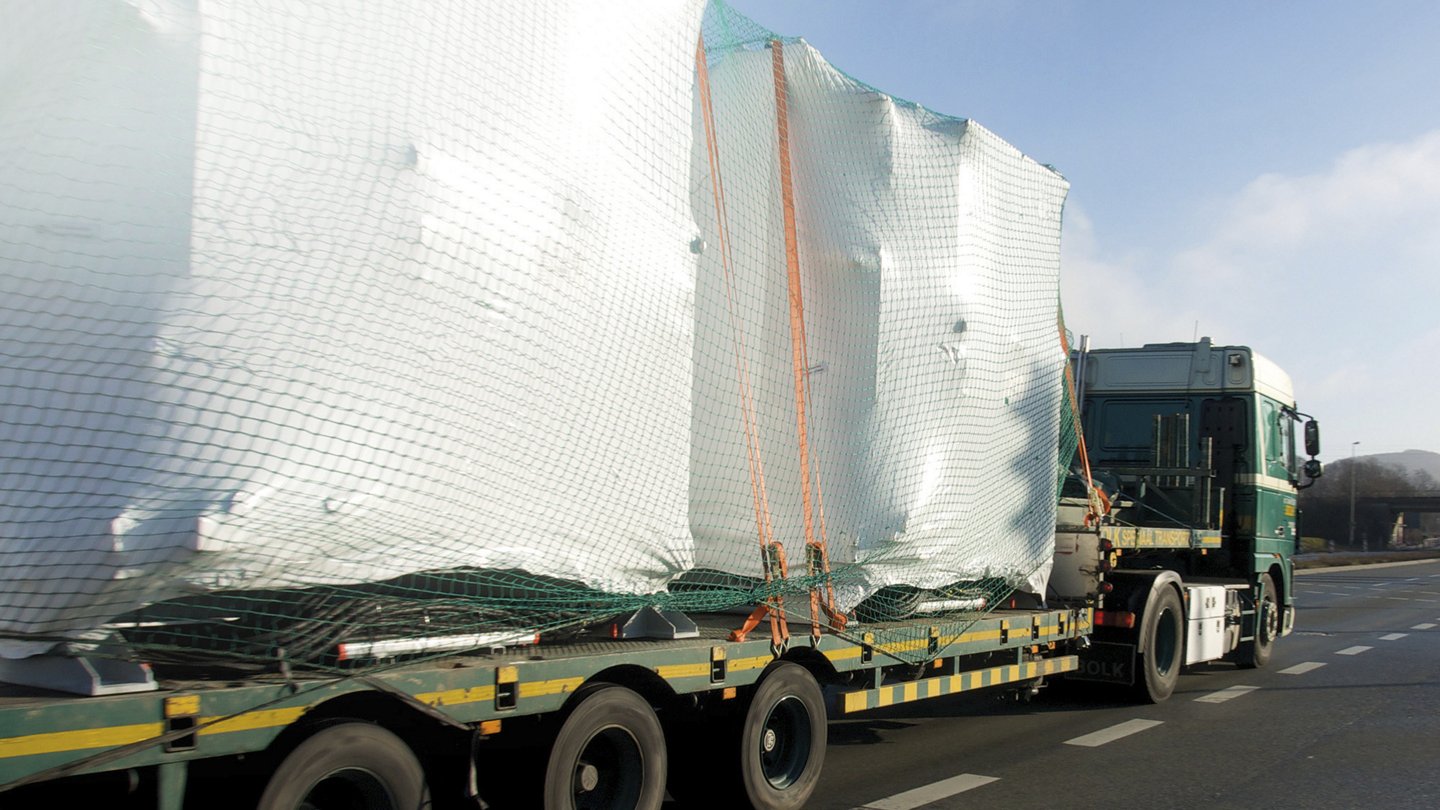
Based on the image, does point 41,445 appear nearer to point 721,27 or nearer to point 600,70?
point 600,70

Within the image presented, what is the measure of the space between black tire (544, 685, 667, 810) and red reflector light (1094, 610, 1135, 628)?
18.1 feet

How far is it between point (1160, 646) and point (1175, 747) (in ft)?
6.81

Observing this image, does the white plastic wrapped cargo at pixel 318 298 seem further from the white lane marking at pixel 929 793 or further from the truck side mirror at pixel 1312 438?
the truck side mirror at pixel 1312 438

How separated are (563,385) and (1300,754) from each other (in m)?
5.85

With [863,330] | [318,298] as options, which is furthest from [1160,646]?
[318,298]

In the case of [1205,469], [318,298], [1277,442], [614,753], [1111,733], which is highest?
[1277,442]

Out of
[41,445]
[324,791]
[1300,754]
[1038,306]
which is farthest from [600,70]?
[1300,754]

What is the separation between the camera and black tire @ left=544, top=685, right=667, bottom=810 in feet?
14.0

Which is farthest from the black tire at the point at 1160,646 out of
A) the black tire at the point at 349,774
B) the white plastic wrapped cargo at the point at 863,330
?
the black tire at the point at 349,774

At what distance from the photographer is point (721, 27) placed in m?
5.56

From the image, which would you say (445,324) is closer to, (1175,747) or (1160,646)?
(1175,747)

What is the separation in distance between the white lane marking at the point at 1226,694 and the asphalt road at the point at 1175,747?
1 centimetres

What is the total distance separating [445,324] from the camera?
367 cm

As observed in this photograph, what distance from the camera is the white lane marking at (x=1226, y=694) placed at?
9641 mm
